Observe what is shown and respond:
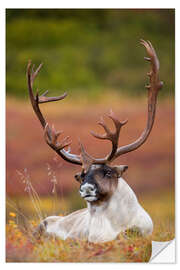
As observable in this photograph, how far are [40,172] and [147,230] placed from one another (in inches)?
53.3

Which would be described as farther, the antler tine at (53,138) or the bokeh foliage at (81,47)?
the bokeh foliage at (81,47)

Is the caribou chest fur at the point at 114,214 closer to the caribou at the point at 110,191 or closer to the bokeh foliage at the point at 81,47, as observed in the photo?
the caribou at the point at 110,191

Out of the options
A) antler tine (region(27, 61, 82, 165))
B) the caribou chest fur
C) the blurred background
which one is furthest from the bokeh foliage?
the caribou chest fur

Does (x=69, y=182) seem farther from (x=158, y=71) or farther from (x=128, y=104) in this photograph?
(x=158, y=71)

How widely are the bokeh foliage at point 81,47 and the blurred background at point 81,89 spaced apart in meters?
0.01

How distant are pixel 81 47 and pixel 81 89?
0.43 m

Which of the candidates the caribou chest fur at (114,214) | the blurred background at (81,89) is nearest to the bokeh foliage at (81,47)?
the blurred background at (81,89)

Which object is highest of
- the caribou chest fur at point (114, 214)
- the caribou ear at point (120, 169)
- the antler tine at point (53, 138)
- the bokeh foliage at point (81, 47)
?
the bokeh foliage at point (81, 47)

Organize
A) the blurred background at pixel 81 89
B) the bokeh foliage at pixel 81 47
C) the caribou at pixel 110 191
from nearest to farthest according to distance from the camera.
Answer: the caribou at pixel 110 191 → the blurred background at pixel 81 89 → the bokeh foliage at pixel 81 47

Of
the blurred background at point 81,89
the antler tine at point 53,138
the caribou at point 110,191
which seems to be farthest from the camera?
the blurred background at point 81,89

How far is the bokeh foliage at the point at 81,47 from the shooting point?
22.3 ft

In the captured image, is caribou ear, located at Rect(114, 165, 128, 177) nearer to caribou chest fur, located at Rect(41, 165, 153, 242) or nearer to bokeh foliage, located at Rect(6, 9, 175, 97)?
caribou chest fur, located at Rect(41, 165, 153, 242)

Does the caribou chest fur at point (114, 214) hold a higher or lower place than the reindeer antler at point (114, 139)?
lower

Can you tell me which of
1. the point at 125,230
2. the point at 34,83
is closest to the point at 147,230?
the point at 125,230
